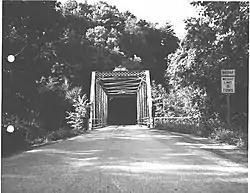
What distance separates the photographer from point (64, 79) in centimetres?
488

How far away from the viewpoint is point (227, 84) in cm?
426

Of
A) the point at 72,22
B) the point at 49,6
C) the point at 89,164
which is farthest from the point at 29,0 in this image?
the point at 89,164

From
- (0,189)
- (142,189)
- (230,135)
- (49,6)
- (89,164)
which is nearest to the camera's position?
(0,189)

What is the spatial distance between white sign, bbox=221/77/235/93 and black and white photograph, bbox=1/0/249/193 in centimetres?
1

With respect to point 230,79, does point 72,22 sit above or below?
above

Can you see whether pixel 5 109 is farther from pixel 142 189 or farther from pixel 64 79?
pixel 64 79

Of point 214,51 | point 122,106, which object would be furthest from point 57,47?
point 122,106

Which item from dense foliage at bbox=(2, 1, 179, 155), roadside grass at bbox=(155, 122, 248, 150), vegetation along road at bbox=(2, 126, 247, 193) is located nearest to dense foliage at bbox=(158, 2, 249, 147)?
roadside grass at bbox=(155, 122, 248, 150)

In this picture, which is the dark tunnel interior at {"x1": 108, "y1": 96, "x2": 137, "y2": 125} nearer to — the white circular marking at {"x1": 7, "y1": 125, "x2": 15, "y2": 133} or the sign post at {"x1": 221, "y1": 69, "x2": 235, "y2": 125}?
the sign post at {"x1": 221, "y1": 69, "x2": 235, "y2": 125}

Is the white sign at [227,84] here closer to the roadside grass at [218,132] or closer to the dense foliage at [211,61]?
the dense foliage at [211,61]

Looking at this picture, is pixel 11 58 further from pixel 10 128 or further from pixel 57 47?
pixel 57 47

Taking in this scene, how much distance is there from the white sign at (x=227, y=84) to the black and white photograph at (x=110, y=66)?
0.01m

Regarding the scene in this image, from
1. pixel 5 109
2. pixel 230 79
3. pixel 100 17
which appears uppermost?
pixel 100 17

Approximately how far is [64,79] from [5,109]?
1879 millimetres
